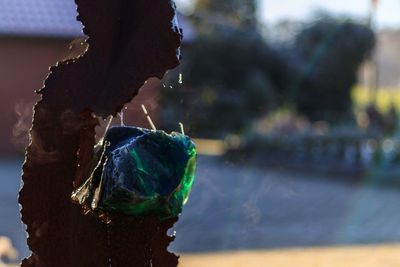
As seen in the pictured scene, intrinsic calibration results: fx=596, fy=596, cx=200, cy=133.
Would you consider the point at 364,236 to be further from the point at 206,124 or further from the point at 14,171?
the point at 206,124

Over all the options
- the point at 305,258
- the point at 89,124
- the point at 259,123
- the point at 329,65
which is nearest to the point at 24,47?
the point at 259,123

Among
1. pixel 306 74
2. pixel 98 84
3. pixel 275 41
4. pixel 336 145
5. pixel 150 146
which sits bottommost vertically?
pixel 150 146

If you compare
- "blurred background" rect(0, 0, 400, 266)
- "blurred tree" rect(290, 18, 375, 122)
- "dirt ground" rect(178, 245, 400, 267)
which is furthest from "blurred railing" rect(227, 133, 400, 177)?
"dirt ground" rect(178, 245, 400, 267)

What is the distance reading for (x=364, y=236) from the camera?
254 inches

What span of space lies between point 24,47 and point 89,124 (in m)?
11.9

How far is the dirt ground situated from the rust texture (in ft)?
10.3

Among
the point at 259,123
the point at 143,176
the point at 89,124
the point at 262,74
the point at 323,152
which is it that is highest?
the point at 262,74

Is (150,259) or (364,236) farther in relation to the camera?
(364,236)

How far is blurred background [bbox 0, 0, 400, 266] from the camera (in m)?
6.32

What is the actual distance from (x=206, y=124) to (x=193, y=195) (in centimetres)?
956

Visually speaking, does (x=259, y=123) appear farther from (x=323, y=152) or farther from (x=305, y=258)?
(x=305, y=258)

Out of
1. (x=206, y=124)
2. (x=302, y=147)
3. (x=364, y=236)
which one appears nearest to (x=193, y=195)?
(x=364, y=236)

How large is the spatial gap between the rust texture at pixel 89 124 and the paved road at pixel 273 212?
3343 mm

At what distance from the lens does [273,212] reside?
7.73 metres
